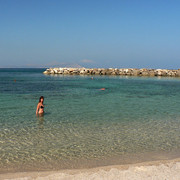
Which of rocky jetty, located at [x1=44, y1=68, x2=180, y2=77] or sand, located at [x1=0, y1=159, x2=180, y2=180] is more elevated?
rocky jetty, located at [x1=44, y1=68, x2=180, y2=77]

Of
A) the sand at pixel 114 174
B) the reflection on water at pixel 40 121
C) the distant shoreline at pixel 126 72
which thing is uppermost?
the distant shoreline at pixel 126 72

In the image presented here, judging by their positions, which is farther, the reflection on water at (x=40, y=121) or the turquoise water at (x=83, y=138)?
the reflection on water at (x=40, y=121)

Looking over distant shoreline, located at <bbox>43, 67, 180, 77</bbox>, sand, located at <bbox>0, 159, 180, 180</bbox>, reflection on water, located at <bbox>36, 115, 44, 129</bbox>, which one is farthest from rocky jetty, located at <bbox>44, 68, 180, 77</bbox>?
sand, located at <bbox>0, 159, 180, 180</bbox>

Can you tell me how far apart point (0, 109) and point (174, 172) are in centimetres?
1378

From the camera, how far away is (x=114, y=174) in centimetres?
661

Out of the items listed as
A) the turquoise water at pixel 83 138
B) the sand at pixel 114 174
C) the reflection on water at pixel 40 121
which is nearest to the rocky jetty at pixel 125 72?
the turquoise water at pixel 83 138

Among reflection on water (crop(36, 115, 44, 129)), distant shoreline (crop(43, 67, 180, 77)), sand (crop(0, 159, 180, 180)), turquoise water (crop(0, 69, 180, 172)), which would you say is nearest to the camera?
sand (crop(0, 159, 180, 180))

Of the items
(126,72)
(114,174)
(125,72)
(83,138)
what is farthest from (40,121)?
(125,72)

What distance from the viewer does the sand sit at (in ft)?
20.9

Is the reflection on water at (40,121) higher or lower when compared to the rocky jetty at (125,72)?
lower

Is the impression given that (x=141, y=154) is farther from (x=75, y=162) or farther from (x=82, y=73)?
(x=82, y=73)

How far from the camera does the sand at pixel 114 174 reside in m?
6.36

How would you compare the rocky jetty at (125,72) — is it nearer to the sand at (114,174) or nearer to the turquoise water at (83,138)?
the turquoise water at (83,138)

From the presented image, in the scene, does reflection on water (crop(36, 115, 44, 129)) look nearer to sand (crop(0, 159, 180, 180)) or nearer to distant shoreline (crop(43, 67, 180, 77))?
sand (crop(0, 159, 180, 180))
